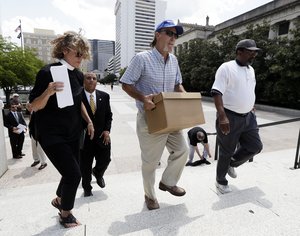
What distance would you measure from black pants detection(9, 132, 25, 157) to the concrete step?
11.9 ft

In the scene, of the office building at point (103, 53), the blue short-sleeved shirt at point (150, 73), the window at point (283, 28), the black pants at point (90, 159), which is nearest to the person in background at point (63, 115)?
the blue short-sleeved shirt at point (150, 73)

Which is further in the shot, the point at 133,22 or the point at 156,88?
the point at 133,22

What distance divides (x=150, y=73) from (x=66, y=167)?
1159 millimetres

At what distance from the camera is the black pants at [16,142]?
6.05 m

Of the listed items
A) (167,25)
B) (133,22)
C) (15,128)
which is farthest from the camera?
(133,22)

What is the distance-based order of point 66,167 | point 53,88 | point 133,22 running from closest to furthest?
point 53,88
point 66,167
point 133,22

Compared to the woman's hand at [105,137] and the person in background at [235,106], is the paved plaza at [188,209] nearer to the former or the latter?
the person in background at [235,106]

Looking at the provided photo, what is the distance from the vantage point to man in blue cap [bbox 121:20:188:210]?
89.8 inches

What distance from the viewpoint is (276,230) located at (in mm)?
1876

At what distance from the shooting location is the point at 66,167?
6.57 feet

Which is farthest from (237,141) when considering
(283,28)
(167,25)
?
(283,28)

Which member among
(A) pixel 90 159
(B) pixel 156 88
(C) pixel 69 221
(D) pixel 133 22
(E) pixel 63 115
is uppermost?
(D) pixel 133 22

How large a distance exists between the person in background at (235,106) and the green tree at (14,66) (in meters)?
14.8

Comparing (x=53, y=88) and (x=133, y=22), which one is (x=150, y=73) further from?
(x=133, y=22)
